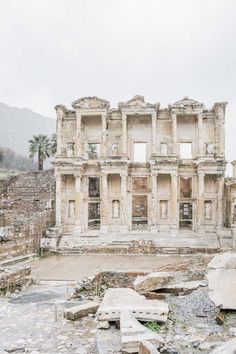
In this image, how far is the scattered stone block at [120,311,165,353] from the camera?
5.53 m

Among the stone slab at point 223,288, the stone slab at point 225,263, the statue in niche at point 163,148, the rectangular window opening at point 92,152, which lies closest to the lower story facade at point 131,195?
the statue in niche at point 163,148

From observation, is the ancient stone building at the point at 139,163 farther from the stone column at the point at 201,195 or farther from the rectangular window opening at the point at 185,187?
the rectangular window opening at the point at 185,187

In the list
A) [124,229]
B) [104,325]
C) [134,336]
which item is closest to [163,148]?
[124,229]

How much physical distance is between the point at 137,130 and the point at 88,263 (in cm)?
1331

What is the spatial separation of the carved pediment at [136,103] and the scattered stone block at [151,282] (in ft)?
67.2

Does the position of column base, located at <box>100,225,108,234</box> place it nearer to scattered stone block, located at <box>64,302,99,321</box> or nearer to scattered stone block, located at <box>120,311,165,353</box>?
scattered stone block, located at <box>64,302,99,321</box>

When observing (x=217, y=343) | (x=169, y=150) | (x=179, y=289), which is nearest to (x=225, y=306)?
(x=217, y=343)

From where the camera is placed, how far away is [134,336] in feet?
18.8

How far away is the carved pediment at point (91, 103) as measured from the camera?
2961 cm

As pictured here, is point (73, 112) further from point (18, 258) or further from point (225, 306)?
point (225, 306)

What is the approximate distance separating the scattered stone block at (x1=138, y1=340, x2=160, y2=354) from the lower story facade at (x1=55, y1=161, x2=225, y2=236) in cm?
2240

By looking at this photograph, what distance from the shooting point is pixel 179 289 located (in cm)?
970

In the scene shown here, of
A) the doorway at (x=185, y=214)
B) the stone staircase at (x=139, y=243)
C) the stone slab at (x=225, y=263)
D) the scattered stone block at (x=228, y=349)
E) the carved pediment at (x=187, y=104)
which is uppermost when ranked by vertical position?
the carved pediment at (x=187, y=104)

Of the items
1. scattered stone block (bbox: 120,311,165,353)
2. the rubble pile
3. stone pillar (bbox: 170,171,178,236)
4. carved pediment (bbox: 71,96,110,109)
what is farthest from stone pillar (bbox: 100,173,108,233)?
scattered stone block (bbox: 120,311,165,353)
